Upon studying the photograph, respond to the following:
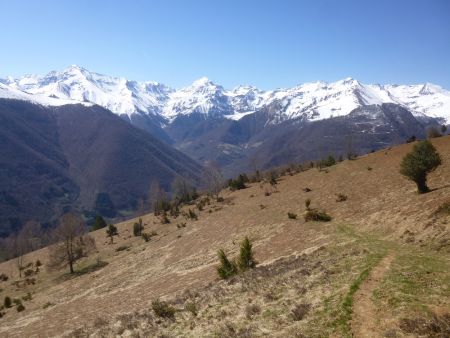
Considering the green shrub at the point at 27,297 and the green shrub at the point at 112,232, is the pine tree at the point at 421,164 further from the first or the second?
the green shrub at the point at 112,232

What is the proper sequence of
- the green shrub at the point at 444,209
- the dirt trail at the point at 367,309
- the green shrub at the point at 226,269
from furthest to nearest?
the green shrub at the point at 226,269
the green shrub at the point at 444,209
the dirt trail at the point at 367,309

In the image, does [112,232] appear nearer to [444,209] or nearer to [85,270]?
[85,270]

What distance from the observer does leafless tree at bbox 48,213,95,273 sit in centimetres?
6506

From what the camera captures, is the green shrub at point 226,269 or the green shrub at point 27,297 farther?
the green shrub at point 27,297

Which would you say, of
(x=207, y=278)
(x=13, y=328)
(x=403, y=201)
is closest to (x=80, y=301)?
(x=13, y=328)

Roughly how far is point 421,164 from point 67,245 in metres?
52.8

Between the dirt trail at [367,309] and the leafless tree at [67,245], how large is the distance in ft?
180

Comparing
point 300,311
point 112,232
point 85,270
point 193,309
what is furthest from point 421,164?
point 112,232

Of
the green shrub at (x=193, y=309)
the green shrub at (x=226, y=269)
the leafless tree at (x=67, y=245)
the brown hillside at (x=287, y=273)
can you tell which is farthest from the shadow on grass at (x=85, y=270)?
the green shrub at (x=193, y=309)

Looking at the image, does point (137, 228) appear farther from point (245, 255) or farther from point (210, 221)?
point (245, 255)

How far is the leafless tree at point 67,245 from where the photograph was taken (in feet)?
213

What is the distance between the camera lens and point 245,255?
1298 inches

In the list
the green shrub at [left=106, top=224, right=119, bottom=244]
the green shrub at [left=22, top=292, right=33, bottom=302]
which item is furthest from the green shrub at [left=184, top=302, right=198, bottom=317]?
the green shrub at [left=106, top=224, right=119, bottom=244]

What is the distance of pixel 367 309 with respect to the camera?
53.9 ft
